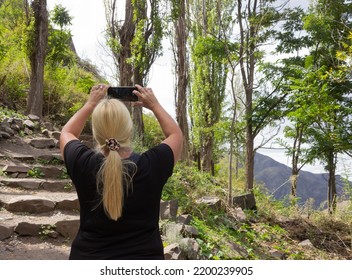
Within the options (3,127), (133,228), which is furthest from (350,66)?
(3,127)

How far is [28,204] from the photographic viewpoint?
5.16m

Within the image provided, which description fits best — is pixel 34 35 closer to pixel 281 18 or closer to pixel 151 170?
pixel 281 18

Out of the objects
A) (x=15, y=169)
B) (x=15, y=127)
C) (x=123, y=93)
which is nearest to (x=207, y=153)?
(x=15, y=127)

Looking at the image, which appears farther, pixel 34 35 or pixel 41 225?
pixel 34 35

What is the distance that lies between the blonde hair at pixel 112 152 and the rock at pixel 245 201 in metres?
5.60

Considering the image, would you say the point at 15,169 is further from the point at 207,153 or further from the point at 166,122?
the point at 207,153

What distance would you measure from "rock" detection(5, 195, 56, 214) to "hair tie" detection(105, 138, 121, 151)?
3921 millimetres

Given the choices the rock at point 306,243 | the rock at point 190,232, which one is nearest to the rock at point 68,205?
the rock at point 190,232

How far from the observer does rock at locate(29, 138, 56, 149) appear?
8.07 meters

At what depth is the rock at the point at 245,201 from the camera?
7.08 m

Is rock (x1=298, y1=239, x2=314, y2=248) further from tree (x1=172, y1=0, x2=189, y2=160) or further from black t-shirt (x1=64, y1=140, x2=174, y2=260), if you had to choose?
tree (x1=172, y1=0, x2=189, y2=160)

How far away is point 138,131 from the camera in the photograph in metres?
9.99

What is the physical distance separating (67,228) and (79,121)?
3.17m

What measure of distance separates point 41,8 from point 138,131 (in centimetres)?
395
